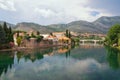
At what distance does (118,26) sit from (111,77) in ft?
216

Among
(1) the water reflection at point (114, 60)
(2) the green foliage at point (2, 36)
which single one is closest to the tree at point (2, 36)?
(2) the green foliage at point (2, 36)

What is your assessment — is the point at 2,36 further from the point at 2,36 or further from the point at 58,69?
the point at 58,69

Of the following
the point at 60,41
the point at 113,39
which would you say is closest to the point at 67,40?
the point at 60,41

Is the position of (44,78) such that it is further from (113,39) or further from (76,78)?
(113,39)

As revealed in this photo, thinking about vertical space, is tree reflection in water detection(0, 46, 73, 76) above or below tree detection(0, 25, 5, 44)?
below

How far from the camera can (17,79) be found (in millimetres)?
24750

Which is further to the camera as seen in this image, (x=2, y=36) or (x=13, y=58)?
(x=2, y=36)

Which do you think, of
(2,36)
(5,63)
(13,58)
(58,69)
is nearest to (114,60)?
(58,69)

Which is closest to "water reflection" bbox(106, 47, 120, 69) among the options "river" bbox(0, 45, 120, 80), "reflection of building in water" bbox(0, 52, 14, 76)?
"river" bbox(0, 45, 120, 80)

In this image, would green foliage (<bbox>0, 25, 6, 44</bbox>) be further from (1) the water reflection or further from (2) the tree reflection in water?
(1) the water reflection

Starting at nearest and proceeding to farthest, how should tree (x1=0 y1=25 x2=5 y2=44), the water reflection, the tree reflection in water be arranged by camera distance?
the tree reflection in water, the water reflection, tree (x1=0 y1=25 x2=5 y2=44)

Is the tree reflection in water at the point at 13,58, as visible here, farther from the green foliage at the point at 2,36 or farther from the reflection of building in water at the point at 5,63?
the green foliage at the point at 2,36

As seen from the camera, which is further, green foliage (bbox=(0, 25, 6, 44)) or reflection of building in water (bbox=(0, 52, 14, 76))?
green foliage (bbox=(0, 25, 6, 44))

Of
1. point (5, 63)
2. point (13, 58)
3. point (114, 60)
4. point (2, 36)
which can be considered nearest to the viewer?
point (5, 63)
